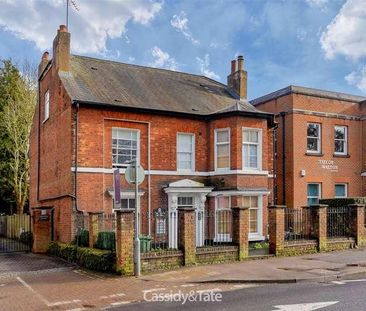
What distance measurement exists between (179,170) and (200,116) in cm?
271

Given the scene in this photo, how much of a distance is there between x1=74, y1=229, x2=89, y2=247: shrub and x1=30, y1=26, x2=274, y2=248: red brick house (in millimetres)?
777

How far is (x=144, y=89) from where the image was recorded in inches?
844

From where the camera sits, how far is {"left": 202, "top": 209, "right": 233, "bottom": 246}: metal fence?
18.6m

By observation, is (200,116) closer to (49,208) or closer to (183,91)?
(183,91)

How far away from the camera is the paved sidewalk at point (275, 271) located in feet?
38.1

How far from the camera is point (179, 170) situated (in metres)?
20.2

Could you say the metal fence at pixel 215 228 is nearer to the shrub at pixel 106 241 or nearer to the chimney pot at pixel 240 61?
the shrub at pixel 106 241

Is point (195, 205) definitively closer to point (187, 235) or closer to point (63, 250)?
point (63, 250)

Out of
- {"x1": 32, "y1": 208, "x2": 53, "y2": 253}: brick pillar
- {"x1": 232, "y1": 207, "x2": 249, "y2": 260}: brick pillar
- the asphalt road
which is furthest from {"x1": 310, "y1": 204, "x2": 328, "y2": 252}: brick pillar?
{"x1": 32, "y1": 208, "x2": 53, "y2": 253}: brick pillar

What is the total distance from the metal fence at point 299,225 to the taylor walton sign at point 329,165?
6686mm

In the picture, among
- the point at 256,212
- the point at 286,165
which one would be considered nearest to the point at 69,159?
the point at 256,212

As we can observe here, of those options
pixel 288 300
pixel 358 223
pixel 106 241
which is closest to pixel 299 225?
pixel 358 223

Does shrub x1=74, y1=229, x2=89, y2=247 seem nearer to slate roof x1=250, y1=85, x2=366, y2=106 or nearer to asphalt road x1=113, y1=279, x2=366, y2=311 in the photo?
asphalt road x1=113, y1=279, x2=366, y2=311

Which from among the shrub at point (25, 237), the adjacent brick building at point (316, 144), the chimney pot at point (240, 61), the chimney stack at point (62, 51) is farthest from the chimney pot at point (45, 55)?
the adjacent brick building at point (316, 144)
